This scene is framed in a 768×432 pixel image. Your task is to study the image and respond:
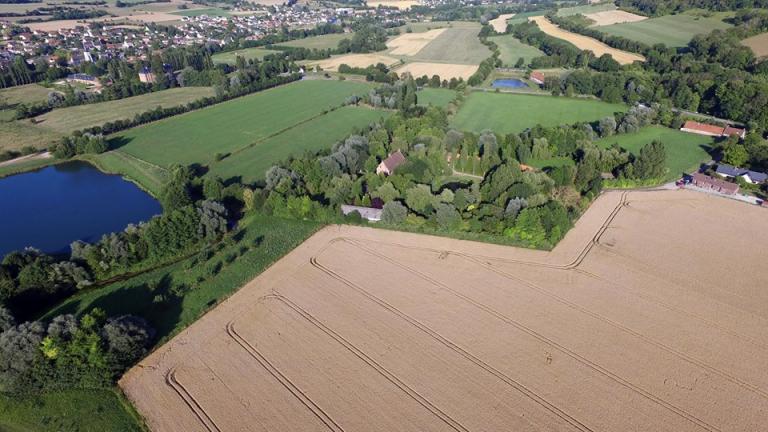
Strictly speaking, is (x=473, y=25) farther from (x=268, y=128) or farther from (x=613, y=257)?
(x=613, y=257)

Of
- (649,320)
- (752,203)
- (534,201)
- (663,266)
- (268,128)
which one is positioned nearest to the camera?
(649,320)

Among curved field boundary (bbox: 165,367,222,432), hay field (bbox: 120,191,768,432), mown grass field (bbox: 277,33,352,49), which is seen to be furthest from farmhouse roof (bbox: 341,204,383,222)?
mown grass field (bbox: 277,33,352,49)

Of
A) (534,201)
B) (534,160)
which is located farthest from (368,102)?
(534,201)

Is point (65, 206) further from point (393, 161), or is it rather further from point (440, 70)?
point (440, 70)

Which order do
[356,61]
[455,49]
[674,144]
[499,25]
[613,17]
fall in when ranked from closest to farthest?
[674,144]
[356,61]
[455,49]
[613,17]
[499,25]

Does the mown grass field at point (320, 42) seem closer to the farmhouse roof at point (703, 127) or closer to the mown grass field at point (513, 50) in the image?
the mown grass field at point (513, 50)

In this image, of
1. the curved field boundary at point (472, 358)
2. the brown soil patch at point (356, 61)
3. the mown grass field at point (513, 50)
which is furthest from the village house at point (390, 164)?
the mown grass field at point (513, 50)

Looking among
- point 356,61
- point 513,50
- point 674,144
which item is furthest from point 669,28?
point 356,61
